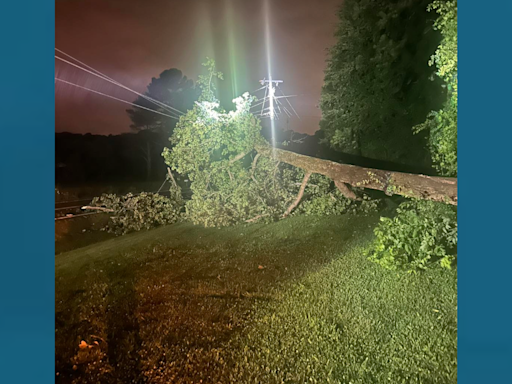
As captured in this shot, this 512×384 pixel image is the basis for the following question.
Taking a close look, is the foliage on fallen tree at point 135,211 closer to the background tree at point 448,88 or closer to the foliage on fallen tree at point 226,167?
the foliage on fallen tree at point 226,167

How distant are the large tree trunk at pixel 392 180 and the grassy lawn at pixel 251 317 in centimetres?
102

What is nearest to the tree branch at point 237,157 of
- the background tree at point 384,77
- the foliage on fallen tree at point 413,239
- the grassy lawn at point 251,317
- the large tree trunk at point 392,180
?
the large tree trunk at point 392,180

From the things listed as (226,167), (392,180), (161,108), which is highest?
(161,108)

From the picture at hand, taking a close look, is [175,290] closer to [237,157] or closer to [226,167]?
[226,167]

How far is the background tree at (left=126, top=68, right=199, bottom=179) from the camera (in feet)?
21.7

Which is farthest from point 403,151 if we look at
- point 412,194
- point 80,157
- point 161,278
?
point 80,157

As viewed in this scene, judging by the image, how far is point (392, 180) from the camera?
5023 mm

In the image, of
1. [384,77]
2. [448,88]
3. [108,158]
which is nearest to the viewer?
[448,88]

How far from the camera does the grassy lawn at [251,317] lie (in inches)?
117

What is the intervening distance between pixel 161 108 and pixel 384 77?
4652 mm

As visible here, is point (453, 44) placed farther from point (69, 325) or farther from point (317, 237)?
point (69, 325)

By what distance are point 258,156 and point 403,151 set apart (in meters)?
3.50

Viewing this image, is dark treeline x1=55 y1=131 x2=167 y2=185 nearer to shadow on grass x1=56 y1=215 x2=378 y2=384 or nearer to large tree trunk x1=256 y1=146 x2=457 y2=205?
shadow on grass x1=56 y1=215 x2=378 y2=384

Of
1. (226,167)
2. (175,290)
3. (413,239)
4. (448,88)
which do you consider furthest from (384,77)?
(175,290)
